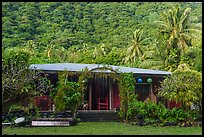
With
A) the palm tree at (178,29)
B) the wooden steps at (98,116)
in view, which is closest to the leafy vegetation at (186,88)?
the wooden steps at (98,116)

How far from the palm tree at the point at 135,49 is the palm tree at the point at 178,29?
389cm

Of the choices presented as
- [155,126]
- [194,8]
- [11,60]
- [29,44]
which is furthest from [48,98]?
[194,8]

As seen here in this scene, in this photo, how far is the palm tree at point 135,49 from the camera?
30.2m

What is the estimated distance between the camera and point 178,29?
2555cm

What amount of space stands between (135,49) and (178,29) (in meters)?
5.91

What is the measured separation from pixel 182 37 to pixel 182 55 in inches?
65.3

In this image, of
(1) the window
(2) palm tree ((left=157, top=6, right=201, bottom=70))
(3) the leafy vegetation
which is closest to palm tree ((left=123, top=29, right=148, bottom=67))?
(2) palm tree ((left=157, top=6, right=201, bottom=70))

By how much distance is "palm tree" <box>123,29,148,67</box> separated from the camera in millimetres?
30188

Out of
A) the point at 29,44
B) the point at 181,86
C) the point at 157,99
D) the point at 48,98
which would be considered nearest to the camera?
the point at 181,86

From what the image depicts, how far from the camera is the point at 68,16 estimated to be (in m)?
36.8

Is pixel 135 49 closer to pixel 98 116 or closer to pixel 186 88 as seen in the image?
pixel 98 116

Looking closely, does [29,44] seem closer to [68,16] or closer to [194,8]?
[68,16]

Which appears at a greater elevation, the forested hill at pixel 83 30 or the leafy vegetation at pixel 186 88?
the forested hill at pixel 83 30

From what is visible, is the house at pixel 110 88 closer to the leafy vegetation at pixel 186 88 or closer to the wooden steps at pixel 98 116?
the wooden steps at pixel 98 116
